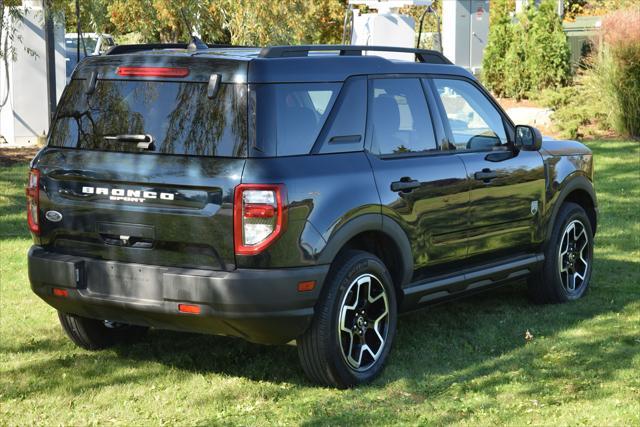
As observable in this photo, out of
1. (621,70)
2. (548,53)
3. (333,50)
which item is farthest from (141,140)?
A: (548,53)

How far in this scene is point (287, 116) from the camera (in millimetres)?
5984

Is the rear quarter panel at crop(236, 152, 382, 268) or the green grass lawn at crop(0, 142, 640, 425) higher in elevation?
the rear quarter panel at crop(236, 152, 382, 268)

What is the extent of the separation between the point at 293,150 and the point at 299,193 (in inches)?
10.4

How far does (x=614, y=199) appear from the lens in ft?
44.4

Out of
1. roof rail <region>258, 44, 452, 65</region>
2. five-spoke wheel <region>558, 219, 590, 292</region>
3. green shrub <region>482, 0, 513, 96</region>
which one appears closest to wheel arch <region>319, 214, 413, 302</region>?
roof rail <region>258, 44, 452, 65</region>

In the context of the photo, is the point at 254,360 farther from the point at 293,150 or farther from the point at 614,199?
the point at 614,199

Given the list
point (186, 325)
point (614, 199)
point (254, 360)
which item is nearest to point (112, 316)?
point (186, 325)

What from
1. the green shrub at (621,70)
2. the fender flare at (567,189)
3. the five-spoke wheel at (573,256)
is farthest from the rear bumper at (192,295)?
the green shrub at (621,70)

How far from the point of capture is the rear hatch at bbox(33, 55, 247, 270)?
19.1 feet

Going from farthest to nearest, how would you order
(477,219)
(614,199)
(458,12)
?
(458,12) < (614,199) < (477,219)

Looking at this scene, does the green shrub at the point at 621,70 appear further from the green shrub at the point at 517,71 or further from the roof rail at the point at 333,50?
the roof rail at the point at 333,50

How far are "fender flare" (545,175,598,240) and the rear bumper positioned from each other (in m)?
2.67

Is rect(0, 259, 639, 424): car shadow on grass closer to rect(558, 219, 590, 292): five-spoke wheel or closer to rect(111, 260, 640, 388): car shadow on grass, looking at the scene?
rect(111, 260, 640, 388): car shadow on grass

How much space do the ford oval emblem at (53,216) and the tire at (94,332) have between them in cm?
74
